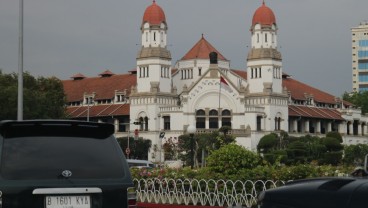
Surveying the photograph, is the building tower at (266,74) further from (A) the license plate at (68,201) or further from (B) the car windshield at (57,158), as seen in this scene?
(A) the license plate at (68,201)

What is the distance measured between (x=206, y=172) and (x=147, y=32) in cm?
8894

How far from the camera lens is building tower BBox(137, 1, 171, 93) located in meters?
110

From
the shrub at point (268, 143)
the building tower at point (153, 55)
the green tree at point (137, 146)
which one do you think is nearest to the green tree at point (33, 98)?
the green tree at point (137, 146)

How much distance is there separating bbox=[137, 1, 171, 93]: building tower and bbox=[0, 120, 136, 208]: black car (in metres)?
102

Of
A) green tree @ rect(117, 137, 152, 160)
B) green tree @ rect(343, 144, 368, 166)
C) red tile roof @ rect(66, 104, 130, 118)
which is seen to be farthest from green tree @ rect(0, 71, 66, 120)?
green tree @ rect(343, 144, 368, 166)

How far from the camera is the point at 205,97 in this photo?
355ft

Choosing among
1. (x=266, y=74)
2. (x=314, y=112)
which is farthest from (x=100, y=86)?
(x=314, y=112)

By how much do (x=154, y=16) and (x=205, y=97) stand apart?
40.1 ft

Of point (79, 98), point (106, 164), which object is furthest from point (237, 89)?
point (106, 164)

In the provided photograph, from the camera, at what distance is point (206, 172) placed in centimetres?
2142

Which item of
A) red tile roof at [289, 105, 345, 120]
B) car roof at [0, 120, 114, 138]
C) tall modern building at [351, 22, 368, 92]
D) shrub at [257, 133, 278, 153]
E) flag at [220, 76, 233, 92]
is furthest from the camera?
tall modern building at [351, 22, 368, 92]

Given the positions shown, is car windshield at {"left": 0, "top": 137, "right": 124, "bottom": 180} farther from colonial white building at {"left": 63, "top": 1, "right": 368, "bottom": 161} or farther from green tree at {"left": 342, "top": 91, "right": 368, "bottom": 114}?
green tree at {"left": 342, "top": 91, "right": 368, "bottom": 114}

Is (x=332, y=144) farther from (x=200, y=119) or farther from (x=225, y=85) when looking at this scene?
(x=200, y=119)

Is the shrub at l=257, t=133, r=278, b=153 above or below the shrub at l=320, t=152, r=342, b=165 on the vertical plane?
above
